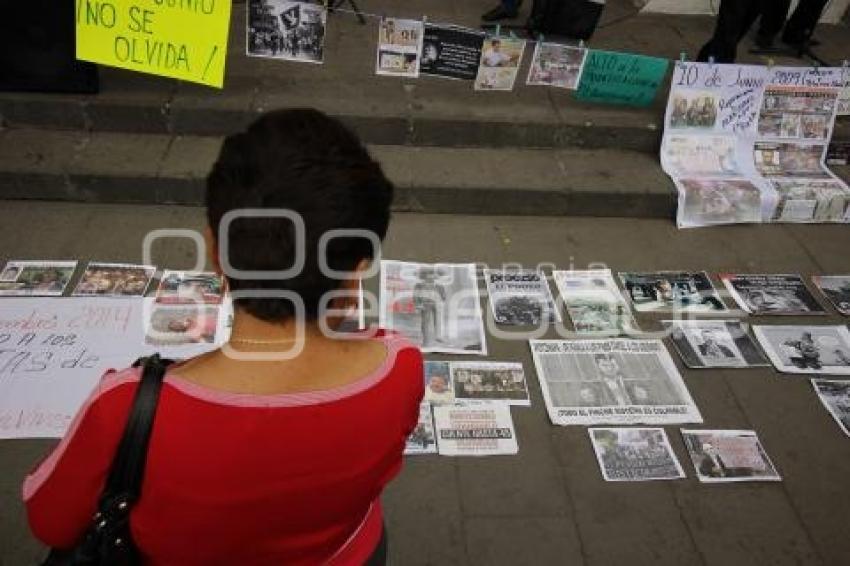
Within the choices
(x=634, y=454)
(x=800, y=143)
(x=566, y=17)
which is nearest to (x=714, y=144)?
(x=800, y=143)

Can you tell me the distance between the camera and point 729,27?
3727 millimetres

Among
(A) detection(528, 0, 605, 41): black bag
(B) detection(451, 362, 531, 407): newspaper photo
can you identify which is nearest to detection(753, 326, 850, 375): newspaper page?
(B) detection(451, 362, 531, 407): newspaper photo

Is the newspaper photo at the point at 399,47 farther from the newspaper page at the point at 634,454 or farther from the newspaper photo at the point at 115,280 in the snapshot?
the newspaper page at the point at 634,454

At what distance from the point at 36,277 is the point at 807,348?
3.20 meters

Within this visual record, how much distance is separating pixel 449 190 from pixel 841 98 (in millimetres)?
2225

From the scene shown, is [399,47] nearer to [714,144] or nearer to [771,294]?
[714,144]

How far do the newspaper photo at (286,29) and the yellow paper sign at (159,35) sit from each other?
13cm

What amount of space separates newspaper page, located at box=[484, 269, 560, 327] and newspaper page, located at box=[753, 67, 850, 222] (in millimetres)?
1509

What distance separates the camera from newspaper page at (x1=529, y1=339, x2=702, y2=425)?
2.47 m

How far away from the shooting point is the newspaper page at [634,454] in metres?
2.29

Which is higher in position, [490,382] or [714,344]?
[714,344]

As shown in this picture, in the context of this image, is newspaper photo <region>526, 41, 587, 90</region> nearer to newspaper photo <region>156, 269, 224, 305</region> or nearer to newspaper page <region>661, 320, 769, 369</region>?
newspaper page <region>661, 320, 769, 369</region>

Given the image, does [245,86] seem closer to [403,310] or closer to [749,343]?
[403,310]

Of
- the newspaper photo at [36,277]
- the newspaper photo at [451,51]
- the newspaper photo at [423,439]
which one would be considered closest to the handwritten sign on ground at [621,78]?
the newspaper photo at [451,51]
